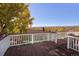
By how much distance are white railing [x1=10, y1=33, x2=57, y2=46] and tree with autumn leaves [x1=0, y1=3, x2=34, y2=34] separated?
0.10 metres

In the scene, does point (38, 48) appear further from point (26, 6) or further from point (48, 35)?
point (26, 6)

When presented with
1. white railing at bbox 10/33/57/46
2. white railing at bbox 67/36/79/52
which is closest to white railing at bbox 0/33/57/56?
white railing at bbox 10/33/57/46

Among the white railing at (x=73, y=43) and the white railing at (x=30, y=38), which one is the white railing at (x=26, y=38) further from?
the white railing at (x=73, y=43)

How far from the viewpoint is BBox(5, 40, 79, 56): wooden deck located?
4016mm

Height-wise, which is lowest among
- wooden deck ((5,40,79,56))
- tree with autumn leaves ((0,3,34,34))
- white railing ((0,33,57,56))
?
wooden deck ((5,40,79,56))

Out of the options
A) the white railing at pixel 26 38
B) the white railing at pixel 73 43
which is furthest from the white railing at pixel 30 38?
the white railing at pixel 73 43

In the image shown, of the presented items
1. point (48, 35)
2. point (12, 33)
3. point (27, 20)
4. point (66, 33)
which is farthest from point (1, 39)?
point (66, 33)

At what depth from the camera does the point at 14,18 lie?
405 centimetres

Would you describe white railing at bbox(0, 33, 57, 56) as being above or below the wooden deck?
above

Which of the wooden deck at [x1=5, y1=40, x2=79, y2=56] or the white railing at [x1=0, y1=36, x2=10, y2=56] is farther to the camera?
the wooden deck at [x1=5, y1=40, x2=79, y2=56]

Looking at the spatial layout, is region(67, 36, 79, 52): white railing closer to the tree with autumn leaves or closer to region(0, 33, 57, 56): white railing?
region(0, 33, 57, 56): white railing

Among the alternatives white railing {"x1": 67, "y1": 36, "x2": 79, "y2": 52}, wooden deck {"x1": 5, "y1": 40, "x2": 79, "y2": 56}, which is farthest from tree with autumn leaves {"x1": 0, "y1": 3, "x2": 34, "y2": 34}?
white railing {"x1": 67, "y1": 36, "x2": 79, "y2": 52}

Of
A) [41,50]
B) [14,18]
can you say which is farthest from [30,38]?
[14,18]

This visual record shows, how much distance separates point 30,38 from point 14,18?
1.40ft
